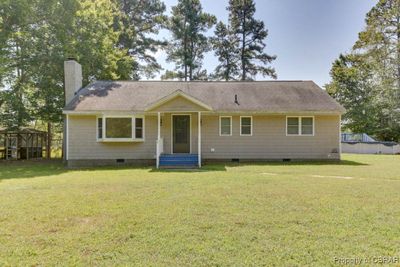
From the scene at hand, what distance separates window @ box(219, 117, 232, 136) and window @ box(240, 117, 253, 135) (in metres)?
0.63

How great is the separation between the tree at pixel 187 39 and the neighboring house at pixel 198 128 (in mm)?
16678

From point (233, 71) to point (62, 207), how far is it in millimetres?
28425

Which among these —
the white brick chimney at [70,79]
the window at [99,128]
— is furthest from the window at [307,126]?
the white brick chimney at [70,79]

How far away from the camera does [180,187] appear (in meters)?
7.67

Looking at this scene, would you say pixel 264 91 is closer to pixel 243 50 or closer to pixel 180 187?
pixel 180 187

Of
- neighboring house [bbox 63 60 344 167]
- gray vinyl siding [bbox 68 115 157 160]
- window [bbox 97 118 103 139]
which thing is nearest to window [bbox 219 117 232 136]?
neighboring house [bbox 63 60 344 167]

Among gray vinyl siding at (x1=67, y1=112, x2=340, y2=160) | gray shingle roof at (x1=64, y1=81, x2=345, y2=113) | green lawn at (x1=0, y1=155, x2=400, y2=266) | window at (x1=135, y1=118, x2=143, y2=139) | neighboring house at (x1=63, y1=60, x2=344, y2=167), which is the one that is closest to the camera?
green lawn at (x1=0, y1=155, x2=400, y2=266)

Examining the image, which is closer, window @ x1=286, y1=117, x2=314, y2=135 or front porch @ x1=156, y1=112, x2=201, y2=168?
front porch @ x1=156, y1=112, x2=201, y2=168

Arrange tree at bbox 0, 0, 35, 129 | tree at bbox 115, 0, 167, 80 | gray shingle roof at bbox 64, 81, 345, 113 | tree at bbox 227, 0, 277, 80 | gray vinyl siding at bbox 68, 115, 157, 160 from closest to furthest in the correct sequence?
gray vinyl siding at bbox 68, 115, 157, 160 → gray shingle roof at bbox 64, 81, 345, 113 → tree at bbox 0, 0, 35, 129 → tree at bbox 115, 0, 167, 80 → tree at bbox 227, 0, 277, 80

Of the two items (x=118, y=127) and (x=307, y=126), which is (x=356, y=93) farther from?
(x=118, y=127)

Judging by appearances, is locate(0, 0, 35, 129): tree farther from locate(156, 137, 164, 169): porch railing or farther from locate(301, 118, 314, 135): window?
locate(301, 118, 314, 135): window

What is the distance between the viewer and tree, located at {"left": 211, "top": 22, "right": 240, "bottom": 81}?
31875 mm

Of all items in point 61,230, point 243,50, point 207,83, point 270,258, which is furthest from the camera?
point 243,50

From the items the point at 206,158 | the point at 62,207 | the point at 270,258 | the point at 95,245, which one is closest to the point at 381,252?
the point at 270,258
